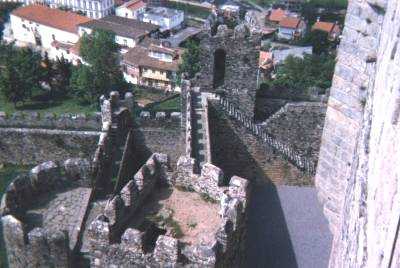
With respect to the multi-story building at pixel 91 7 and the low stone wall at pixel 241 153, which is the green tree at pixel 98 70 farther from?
the multi-story building at pixel 91 7

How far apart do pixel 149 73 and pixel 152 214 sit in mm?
46425

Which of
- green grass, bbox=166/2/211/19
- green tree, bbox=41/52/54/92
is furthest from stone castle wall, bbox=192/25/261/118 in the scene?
green grass, bbox=166/2/211/19

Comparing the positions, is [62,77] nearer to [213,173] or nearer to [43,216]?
[43,216]

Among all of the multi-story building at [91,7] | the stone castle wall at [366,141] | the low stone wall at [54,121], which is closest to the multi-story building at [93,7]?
the multi-story building at [91,7]

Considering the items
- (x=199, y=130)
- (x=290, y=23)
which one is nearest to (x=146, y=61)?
(x=290, y=23)

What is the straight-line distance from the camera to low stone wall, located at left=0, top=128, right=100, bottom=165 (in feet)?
80.4

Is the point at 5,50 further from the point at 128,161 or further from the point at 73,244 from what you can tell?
the point at 73,244

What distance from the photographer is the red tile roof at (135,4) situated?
8300cm

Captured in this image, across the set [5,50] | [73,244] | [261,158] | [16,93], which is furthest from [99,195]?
[5,50]

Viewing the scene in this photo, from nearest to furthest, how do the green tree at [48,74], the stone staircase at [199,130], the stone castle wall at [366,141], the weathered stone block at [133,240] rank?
1. the stone castle wall at [366,141]
2. the weathered stone block at [133,240]
3. the stone staircase at [199,130]
4. the green tree at [48,74]

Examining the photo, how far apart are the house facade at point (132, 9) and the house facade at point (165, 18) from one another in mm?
2490

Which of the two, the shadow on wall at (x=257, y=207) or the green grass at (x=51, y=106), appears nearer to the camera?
the shadow on wall at (x=257, y=207)

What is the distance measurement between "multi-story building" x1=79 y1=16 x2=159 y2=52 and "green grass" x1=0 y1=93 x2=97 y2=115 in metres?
22.2

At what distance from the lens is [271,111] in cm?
1888
